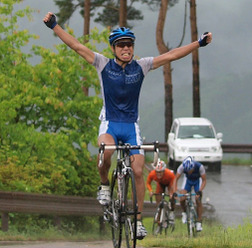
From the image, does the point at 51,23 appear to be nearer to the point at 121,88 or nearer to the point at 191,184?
the point at 121,88

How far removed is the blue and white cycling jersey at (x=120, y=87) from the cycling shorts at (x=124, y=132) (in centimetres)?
5

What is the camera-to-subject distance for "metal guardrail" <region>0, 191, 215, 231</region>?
14.6m

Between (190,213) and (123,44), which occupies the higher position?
(123,44)

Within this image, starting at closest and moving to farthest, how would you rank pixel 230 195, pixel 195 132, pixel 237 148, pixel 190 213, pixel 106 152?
1. pixel 106 152
2. pixel 190 213
3. pixel 230 195
4. pixel 195 132
5. pixel 237 148

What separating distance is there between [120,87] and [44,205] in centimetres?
742

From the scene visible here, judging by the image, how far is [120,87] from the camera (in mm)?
A: 8789

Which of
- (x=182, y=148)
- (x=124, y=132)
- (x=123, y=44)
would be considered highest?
(x=123, y=44)

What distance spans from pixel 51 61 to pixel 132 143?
458 inches

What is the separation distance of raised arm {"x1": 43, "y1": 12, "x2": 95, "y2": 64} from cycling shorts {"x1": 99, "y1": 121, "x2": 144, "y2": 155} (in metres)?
0.81

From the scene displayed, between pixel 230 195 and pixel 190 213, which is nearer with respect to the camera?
pixel 190 213

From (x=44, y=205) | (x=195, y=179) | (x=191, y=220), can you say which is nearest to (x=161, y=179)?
(x=195, y=179)

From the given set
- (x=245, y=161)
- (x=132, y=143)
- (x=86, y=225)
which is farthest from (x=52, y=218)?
(x=245, y=161)

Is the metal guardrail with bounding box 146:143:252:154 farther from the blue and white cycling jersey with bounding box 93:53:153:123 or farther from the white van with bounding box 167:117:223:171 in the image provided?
the blue and white cycling jersey with bounding box 93:53:153:123

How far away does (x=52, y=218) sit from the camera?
19.2 m
